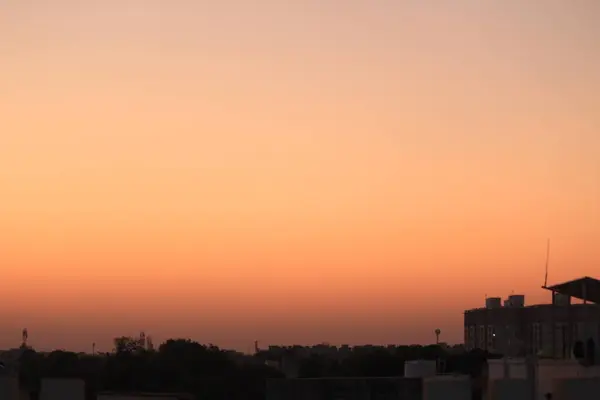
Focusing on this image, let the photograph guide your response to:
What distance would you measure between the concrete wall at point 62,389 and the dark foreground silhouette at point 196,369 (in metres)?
28.3

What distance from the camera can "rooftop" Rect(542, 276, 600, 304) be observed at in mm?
33281

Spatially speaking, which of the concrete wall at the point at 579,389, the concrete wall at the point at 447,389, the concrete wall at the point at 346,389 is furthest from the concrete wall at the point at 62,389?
the concrete wall at the point at 579,389

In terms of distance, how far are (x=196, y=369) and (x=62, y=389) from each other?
160 feet

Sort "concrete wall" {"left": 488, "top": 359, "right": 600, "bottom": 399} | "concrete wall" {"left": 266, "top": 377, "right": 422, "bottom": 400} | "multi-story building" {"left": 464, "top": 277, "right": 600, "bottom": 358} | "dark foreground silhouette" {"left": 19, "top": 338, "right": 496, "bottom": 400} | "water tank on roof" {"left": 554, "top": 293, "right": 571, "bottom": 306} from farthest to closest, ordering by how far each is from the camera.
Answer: "dark foreground silhouette" {"left": 19, "top": 338, "right": 496, "bottom": 400} < "multi-story building" {"left": 464, "top": 277, "right": 600, "bottom": 358} < "water tank on roof" {"left": 554, "top": 293, "right": 571, "bottom": 306} < "concrete wall" {"left": 266, "top": 377, "right": 422, "bottom": 400} < "concrete wall" {"left": 488, "top": 359, "right": 600, "bottom": 399}

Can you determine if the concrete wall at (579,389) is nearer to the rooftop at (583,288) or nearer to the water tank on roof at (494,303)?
A: the rooftop at (583,288)

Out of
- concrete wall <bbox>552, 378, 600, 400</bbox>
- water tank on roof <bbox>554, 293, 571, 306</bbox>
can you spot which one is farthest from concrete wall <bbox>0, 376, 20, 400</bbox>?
water tank on roof <bbox>554, 293, 571, 306</bbox>

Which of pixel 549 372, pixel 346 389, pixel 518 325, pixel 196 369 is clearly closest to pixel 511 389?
pixel 549 372

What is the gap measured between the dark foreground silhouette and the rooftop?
30.0m

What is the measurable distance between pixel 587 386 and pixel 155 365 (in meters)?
53.7

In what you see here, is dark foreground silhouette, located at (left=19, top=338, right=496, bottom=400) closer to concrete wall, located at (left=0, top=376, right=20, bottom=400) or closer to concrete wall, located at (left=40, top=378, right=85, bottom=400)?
concrete wall, located at (left=40, top=378, right=85, bottom=400)

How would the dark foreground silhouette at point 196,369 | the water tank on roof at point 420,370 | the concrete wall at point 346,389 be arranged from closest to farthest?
the concrete wall at point 346,389
the water tank on roof at point 420,370
the dark foreground silhouette at point 196,369

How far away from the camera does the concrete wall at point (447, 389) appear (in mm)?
32375

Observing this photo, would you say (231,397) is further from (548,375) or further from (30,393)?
(548,375)

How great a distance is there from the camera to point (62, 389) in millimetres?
31797
